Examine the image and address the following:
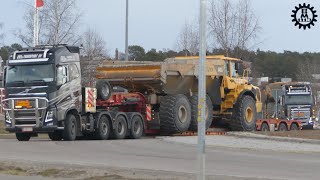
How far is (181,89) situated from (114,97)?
3219 millimetres

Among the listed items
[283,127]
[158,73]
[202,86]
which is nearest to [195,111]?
[158,73]

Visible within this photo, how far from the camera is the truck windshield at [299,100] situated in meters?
47.6

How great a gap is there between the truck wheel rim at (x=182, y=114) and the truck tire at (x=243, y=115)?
336 centimetres

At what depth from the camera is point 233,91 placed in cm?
2969

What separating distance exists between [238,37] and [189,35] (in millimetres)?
13734

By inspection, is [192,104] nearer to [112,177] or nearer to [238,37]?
[238,37]

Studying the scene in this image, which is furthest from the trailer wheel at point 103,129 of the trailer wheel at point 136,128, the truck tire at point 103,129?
the trailer wheel at point 136,128

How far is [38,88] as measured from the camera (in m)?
23.1

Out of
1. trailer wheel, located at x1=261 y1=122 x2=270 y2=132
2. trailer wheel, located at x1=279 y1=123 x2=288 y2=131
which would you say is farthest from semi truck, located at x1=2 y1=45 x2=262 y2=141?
trailer wheel, located at x1=279 y1=123 x2=288 y2=131

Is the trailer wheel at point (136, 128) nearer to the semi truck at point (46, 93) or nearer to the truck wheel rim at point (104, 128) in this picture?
the truck wheel rim at point (104, 128)

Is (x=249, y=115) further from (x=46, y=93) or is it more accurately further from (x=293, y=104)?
(x=293, y=104)

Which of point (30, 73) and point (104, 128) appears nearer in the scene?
point (30, 73)

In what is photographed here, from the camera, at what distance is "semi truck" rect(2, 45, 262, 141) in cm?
2325

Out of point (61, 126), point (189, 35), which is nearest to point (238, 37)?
point (189, 35)
